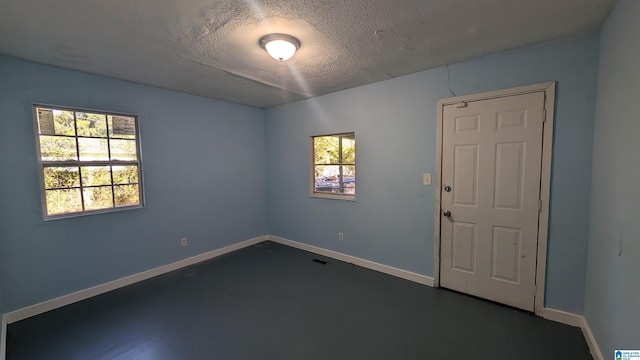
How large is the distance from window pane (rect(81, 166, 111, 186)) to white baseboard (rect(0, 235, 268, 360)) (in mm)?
1150

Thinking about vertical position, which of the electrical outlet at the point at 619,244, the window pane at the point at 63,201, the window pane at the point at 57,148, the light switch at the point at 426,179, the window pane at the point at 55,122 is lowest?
the electrical outlet at the point at 619,244

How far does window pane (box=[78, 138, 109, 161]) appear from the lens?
9.02 feet

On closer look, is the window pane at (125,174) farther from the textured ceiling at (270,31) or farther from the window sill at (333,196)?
the window sill at (333,196)

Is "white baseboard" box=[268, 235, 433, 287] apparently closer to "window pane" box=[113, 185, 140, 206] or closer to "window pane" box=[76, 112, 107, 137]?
"window pane" box=[113, 185, 140, 206]

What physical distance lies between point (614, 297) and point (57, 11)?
13.1ft

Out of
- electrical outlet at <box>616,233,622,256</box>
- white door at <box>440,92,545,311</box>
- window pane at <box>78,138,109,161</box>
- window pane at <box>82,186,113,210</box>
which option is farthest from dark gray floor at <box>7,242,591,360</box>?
window pane at <box>78,138,109,161</box>

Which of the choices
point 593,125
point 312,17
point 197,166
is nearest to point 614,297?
point 593,125

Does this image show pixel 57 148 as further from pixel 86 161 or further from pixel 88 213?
pixel 88 213

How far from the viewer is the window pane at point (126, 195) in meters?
3.04

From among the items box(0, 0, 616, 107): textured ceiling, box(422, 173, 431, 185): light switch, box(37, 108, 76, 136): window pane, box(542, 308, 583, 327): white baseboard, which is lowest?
box(542, 308, 583, 327): white baseboard

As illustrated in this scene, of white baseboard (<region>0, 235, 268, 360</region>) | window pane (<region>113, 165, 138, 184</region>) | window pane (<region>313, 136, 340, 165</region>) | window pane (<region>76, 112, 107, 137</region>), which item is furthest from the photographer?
window pane (<region>313, 136, 340, 165</region>)

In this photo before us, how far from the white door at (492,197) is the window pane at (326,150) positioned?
154 cm

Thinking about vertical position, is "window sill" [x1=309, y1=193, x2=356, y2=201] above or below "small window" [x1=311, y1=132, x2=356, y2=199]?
below

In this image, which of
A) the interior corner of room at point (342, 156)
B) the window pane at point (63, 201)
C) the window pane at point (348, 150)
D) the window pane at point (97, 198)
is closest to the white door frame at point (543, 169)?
the interior corner of room at point (342, 156)
